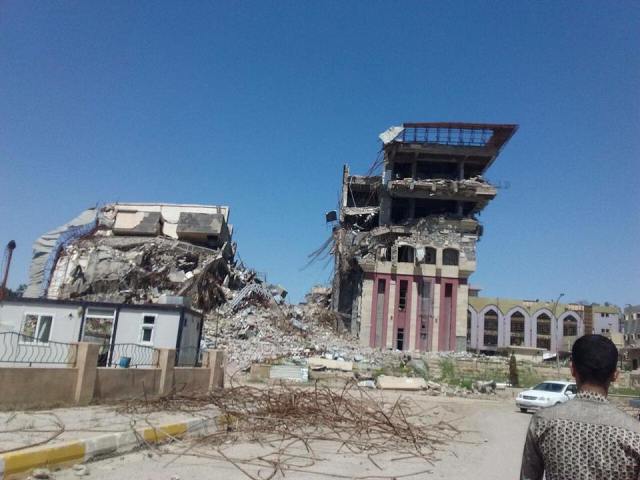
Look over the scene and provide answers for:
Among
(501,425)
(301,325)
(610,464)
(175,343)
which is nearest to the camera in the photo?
(610,464)

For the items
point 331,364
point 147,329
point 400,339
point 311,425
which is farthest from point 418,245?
point 311,425

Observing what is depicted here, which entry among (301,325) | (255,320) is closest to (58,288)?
(255,320)

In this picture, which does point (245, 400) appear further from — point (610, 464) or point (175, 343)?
point (610, 464)

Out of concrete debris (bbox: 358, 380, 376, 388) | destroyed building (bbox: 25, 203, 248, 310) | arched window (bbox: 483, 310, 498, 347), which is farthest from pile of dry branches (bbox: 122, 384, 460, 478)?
arched window (bbox: 483, 310, 498, 347)

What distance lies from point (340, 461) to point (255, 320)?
34.7 m

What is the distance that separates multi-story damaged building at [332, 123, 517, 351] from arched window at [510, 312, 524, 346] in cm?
2531

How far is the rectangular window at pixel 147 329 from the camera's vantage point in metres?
18.8

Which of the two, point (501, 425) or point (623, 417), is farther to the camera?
point (501, 425)

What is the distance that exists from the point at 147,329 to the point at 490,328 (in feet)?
219

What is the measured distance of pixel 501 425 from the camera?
52.6 feet

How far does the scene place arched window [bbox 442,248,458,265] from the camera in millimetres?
54031

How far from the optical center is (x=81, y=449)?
7230 millimetres

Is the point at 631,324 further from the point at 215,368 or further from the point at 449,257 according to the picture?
the point at 215,368

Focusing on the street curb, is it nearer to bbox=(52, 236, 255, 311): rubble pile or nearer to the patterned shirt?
the patterned shirt
